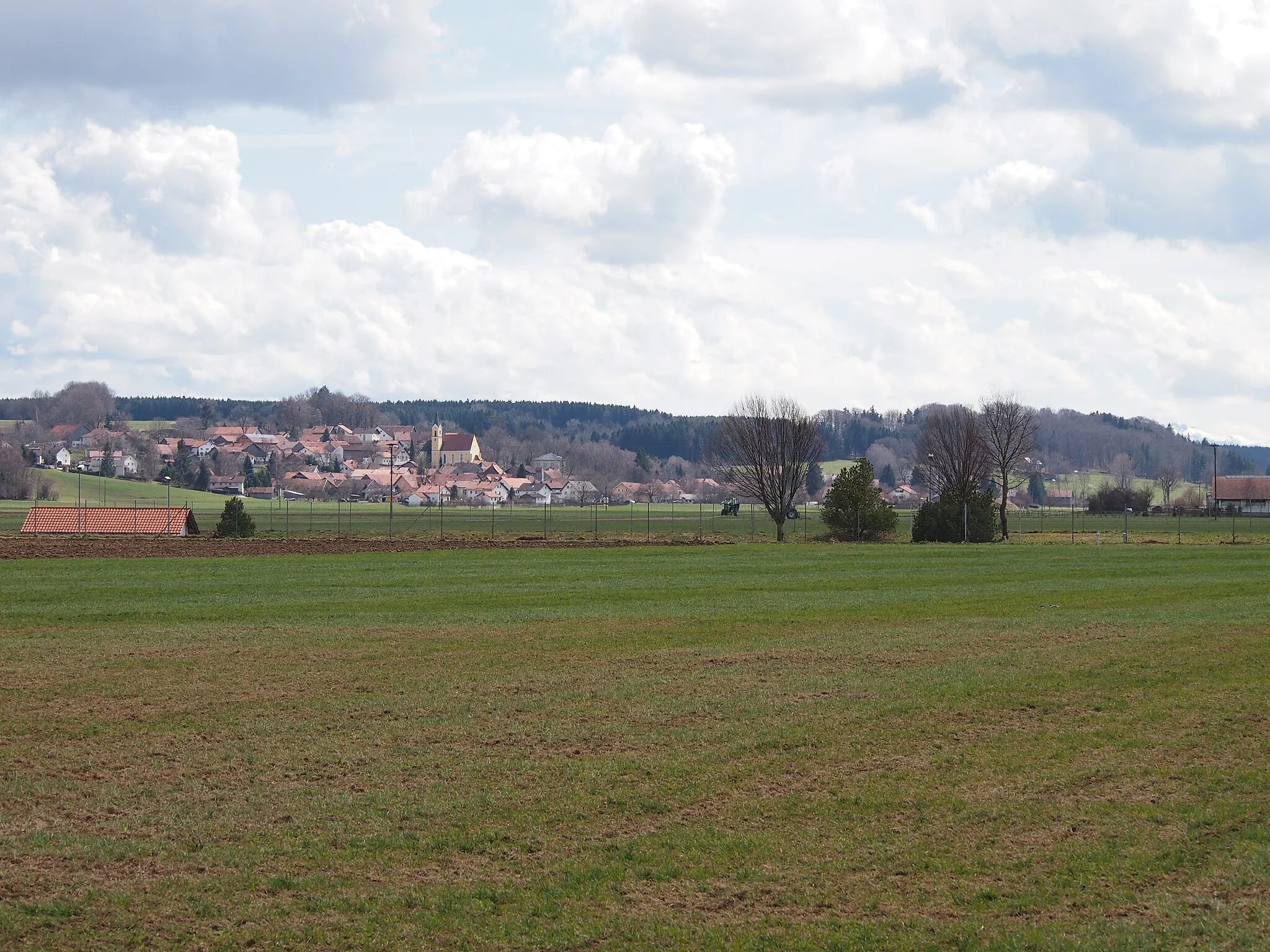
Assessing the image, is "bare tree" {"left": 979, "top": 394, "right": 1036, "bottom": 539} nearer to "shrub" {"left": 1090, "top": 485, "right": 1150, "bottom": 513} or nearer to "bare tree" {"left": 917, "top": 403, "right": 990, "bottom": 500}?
"bare tree" {"left": 917, "top": 403, "right": 990, "bottom": 500}

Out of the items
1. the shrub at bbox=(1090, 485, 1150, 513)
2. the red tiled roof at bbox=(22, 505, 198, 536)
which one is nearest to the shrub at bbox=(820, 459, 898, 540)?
the red tiled roof at bbox=(22, 505, 198, 536)

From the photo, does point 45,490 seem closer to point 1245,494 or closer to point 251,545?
point 251,545

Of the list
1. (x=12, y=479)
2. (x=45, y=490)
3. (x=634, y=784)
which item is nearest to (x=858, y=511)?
(x=634, y=784)

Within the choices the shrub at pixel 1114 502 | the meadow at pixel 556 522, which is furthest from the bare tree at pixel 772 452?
the shrub at pixel 1114 502

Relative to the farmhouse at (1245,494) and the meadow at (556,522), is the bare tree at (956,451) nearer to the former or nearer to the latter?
the meadow at (556,522)

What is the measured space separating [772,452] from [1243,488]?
9867 centimetres

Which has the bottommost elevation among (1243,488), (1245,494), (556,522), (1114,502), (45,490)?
(556,522)

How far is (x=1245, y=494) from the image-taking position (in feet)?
519

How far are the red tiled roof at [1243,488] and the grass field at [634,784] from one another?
5708 inches

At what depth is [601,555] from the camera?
51969 millimetres

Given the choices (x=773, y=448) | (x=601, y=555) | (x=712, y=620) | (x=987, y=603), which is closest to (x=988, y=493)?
(x=773, y=448)

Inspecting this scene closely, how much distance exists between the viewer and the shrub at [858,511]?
72.7m

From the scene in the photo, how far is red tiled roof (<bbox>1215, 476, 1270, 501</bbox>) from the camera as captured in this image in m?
157

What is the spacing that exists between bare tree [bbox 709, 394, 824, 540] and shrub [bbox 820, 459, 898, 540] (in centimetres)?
1027
